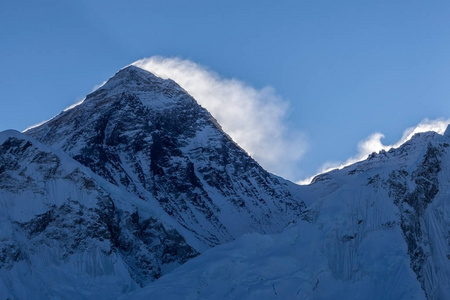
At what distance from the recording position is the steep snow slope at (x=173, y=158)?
140 meters

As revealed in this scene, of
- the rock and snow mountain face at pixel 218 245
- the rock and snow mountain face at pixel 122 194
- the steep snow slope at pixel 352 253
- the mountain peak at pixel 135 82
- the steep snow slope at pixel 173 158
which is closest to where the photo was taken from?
the steep snow slope at pixel 352 253

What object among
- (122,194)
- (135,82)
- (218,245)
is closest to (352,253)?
(218,245)

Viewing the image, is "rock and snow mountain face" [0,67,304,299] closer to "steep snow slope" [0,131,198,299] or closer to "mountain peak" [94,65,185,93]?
"steep snow slope" [0,131,198,299]

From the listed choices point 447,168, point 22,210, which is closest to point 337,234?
point 447,168

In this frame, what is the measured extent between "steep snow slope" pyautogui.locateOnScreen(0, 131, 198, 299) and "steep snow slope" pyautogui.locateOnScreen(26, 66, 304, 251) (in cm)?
2525

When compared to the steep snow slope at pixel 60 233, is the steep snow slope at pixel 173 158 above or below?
above

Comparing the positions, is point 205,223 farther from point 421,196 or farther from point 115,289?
point 421,196

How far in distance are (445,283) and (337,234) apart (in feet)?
40.9

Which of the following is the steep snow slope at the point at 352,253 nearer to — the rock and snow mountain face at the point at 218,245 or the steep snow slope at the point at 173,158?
the rock and snow mountain face at the point at 218,245

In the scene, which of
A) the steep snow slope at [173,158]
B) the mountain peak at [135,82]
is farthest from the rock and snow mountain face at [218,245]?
the mountain peak at [135,82]

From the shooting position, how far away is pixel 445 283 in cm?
7169

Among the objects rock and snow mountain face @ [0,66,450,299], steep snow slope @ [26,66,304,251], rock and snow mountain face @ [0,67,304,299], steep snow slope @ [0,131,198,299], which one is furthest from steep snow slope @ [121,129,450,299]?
steep snow slope @ [26,66,304,251]

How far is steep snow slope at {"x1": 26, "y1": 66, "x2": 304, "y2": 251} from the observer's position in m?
140

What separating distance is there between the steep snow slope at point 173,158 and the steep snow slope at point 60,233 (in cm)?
2525
